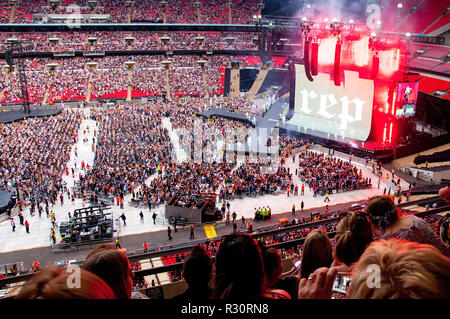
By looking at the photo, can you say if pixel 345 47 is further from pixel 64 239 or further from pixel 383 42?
pixel 64 239

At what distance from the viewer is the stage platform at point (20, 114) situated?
1369 inches

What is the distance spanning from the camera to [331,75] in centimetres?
2803

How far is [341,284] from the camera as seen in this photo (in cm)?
238

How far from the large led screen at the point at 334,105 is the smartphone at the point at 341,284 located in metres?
26.2

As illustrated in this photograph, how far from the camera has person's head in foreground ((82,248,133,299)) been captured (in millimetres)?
2160

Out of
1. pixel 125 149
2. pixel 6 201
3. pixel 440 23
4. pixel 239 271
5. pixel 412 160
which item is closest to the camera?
pixel 239 271

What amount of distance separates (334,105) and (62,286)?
95.0 ft

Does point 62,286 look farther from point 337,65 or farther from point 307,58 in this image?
point 307,58

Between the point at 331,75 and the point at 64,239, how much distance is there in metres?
20.9

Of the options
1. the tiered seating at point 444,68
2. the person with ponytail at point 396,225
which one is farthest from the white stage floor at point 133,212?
the person with ponytail at point 396,225

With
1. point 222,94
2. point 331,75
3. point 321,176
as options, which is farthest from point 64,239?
point 222,94

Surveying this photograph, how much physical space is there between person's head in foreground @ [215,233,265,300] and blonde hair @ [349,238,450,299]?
635mm

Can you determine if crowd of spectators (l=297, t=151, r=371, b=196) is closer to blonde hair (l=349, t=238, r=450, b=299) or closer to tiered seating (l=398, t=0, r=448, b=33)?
tiered seating (l=398, t=0, r=448, b=33)
